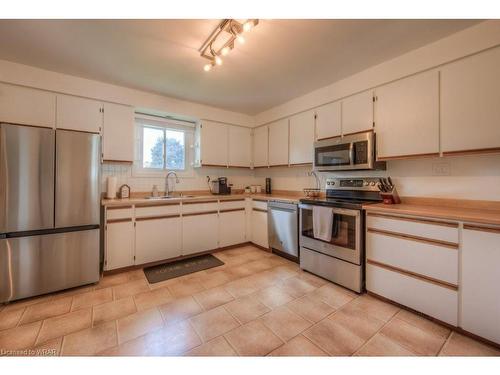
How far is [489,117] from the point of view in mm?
1677

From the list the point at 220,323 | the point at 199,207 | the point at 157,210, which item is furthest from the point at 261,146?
the point at 220,323

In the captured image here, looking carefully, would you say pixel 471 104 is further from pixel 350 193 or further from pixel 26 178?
pixel 26 178

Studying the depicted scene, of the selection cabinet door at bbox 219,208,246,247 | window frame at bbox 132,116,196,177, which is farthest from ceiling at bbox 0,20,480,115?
cabinet door at bbox 219,208,246,247

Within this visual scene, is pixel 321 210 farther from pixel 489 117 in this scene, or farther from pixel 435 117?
pixel 489 117

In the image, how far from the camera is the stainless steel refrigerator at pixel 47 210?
1.94 m

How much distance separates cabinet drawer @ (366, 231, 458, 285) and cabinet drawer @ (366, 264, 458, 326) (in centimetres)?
9

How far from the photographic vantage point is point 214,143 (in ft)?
12.2

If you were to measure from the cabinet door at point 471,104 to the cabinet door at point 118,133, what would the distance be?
3.56 meters

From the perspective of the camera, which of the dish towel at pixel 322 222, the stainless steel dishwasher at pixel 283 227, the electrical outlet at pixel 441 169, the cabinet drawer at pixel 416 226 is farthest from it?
the stainless steel dishwasher at pixel 283 227

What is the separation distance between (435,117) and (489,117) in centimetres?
35

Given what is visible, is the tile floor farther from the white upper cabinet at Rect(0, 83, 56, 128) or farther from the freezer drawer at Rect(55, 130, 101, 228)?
the white upper cabinet at Rect(0, 83, 56, 128)

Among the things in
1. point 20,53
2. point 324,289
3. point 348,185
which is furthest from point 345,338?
point 20,53

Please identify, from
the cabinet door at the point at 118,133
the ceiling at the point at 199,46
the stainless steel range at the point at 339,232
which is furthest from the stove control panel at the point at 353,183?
the cabinet door at the point at 118,133

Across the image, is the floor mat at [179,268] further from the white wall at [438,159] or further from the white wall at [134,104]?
the white wall at [438,159]
